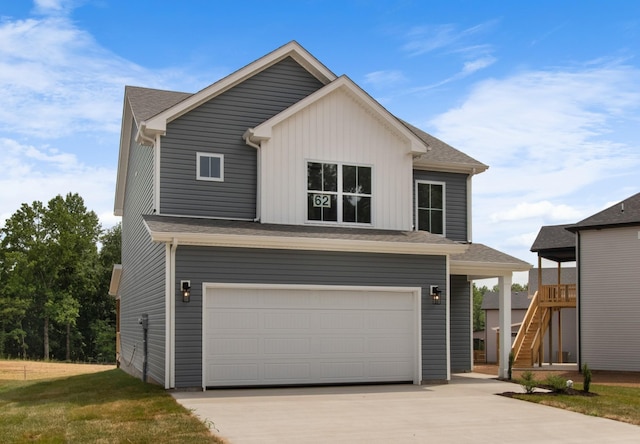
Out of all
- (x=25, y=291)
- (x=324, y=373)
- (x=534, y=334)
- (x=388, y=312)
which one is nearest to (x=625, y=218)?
(x=534, y=334)

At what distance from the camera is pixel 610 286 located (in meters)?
25.0

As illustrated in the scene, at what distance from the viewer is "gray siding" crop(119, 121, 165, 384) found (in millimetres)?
16016

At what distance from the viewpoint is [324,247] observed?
16172 millimetres

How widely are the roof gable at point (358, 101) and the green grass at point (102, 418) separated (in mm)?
6095

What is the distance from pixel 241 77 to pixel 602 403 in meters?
10.6

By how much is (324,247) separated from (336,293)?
1.15m

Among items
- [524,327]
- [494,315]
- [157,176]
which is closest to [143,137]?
[157,176]

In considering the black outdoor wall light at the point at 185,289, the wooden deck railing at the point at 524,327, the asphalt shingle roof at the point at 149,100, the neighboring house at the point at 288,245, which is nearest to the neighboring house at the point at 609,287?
the wooden deck railing at the point at 524,327

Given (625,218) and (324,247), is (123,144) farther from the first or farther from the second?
Result: (625,218)

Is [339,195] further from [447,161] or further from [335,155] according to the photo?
[447,161]

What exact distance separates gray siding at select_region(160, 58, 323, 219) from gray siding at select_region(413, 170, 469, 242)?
17.2 feet

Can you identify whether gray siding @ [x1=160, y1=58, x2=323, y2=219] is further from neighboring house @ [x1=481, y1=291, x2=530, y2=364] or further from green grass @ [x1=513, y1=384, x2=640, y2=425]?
neighboring house @ [x1=481, y1=291, x2=530, y2=364]

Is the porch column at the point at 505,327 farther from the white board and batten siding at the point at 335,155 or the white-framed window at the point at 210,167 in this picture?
the white-framed window at the point at 210,167

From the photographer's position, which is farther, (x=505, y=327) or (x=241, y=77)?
(x=505, y=327)
